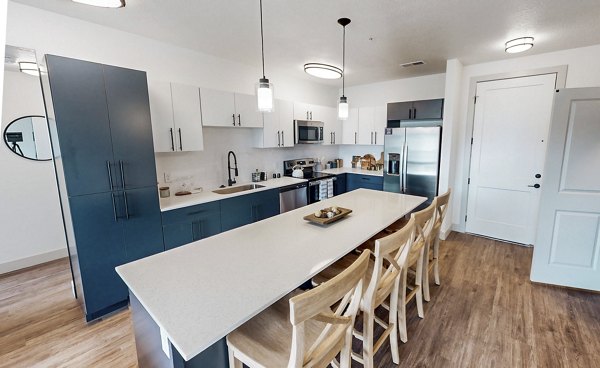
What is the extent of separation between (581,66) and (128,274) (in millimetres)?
5100

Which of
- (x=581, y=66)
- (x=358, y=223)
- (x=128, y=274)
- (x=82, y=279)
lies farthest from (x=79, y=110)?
(x=581, y=66)

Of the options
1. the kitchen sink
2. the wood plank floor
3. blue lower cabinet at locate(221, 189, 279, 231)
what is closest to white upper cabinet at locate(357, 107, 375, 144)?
blue lower cabinet at locate(221, 189, 279, 231)

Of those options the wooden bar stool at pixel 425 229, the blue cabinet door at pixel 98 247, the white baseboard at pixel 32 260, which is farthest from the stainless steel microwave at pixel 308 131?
the white baseboard at pixel 32 260

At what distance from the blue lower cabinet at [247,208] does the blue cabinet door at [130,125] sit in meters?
0.97

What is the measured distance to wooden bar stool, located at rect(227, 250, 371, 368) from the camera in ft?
3.29

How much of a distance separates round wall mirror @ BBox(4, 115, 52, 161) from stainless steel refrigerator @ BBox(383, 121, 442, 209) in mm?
4807

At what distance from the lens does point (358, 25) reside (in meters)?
2.61

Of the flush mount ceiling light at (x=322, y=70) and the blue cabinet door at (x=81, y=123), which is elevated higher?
the flush mount ceiling light at (x=322, y=70)

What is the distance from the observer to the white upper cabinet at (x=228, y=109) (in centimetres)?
333

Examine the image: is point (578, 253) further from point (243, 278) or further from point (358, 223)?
point (243, 278)

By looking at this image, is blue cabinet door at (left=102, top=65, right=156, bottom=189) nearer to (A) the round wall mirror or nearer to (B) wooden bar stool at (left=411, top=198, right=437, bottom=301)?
(A) the round wall mirror

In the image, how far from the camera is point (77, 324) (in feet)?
7.80

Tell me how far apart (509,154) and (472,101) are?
928 millimetres

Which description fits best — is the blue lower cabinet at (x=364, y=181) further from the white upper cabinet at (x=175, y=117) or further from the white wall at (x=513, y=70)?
the white upper cabinet at (x=175, y=117)
